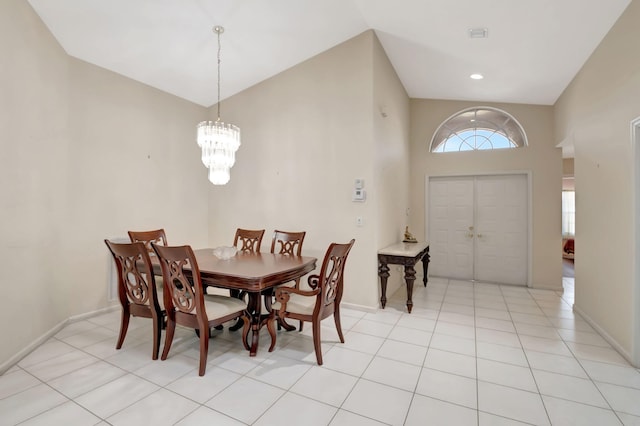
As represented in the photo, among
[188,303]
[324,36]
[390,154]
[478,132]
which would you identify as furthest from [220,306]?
[478,132]

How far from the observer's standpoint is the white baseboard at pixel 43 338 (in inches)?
90.5

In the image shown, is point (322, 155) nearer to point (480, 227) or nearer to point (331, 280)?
point (331, 280)

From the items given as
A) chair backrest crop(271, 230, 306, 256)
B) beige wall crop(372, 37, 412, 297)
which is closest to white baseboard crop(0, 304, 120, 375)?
chair backrest crop(271, 230, 306, 256)

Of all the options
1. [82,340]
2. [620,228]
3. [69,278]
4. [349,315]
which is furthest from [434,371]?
[69,278]

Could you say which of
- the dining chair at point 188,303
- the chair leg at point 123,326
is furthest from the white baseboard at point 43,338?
the dining chair at point 188,303

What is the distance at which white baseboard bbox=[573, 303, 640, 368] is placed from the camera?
249cm

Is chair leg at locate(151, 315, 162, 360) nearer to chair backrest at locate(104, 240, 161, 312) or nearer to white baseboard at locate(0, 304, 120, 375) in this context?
chair backrest at locate(104, 240, 161, 312)

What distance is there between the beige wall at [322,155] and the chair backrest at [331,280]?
1.12 metres

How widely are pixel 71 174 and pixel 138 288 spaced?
1.76m

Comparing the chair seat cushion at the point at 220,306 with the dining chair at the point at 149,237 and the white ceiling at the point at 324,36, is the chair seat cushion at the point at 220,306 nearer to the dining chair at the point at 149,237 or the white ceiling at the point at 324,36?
the dining chair at the point at 149,237

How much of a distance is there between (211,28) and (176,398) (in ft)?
11.5

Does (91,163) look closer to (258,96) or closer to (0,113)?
(0,113)

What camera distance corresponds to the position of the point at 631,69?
2416 millimetres

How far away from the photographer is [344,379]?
2.22m
